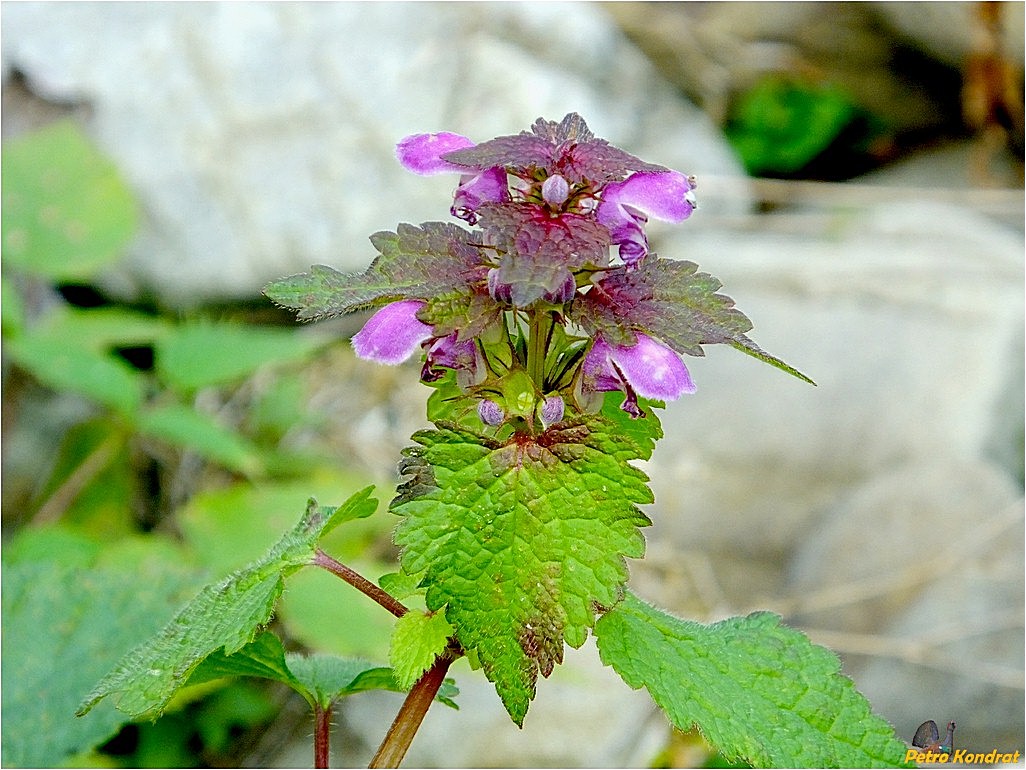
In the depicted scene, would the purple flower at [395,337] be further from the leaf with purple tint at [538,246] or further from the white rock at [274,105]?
the white rock at [274,105]

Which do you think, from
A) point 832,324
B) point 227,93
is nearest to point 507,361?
point 832,324

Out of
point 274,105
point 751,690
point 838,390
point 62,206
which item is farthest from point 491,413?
point 274,105

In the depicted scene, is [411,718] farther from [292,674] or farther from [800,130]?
[800,130]

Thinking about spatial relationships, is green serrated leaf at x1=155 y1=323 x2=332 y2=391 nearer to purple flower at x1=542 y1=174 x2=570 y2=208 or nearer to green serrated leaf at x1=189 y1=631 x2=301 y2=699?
green serrated leaf at x1=189 y1=631 x2=301 y2=699

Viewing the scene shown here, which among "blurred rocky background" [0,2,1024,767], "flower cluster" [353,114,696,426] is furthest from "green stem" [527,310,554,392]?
"blurred rocky background" [0,2,1024,767]

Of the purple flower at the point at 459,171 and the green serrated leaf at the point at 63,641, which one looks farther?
the green serrated leaf at the point at 63,641

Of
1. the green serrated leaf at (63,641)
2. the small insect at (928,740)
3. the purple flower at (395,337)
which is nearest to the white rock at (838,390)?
the small insect at (928,740)
